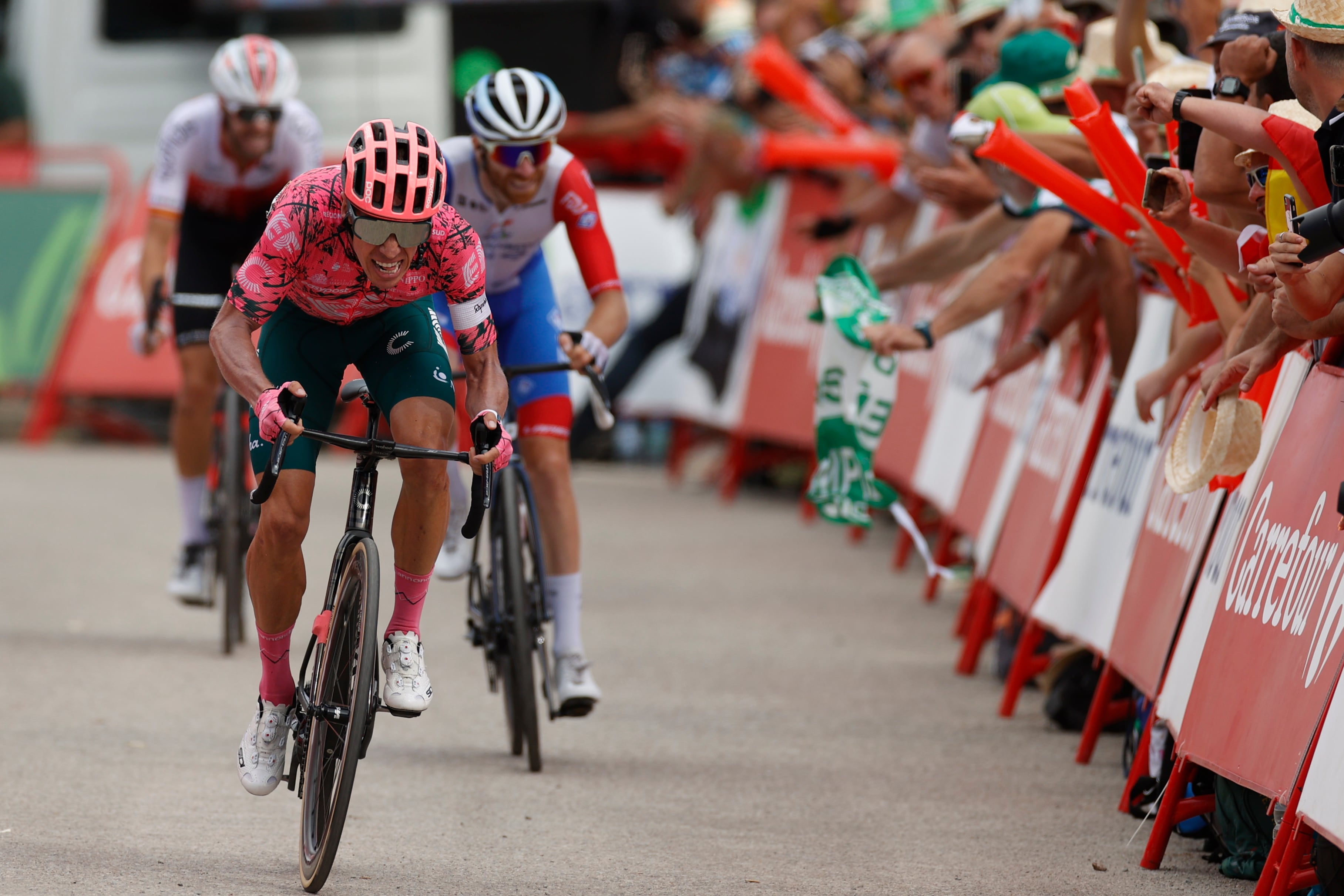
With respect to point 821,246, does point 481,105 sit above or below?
above

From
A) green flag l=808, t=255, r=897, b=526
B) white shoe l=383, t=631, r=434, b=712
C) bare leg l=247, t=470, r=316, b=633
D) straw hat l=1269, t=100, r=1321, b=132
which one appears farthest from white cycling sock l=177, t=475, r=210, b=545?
straw hat l=1269, t=100, r=1321, b=132

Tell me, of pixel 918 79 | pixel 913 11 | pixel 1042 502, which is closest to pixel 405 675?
pixel 1042 502

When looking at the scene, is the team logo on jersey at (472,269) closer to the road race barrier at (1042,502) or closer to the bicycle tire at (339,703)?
the bicycle tire at (339,703)

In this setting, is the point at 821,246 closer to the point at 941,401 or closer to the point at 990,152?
the point at 941,401

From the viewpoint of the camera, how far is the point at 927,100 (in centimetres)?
1012

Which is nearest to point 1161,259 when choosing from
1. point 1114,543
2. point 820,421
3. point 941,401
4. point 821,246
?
point 1114,543

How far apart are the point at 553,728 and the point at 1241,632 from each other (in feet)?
9.52

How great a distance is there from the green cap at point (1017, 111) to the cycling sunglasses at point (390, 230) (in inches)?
126

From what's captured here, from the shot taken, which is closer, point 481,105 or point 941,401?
point 481,105

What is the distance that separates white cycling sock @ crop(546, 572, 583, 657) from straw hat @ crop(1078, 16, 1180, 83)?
9.45ft

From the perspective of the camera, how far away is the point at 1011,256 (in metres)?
7.56

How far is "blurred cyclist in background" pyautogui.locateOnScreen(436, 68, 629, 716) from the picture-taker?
6699mm

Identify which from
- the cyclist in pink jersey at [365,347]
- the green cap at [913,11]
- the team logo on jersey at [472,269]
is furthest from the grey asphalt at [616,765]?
the green cap at [913,11]

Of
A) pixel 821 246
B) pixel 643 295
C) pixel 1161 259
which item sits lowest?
pixel 643 295
